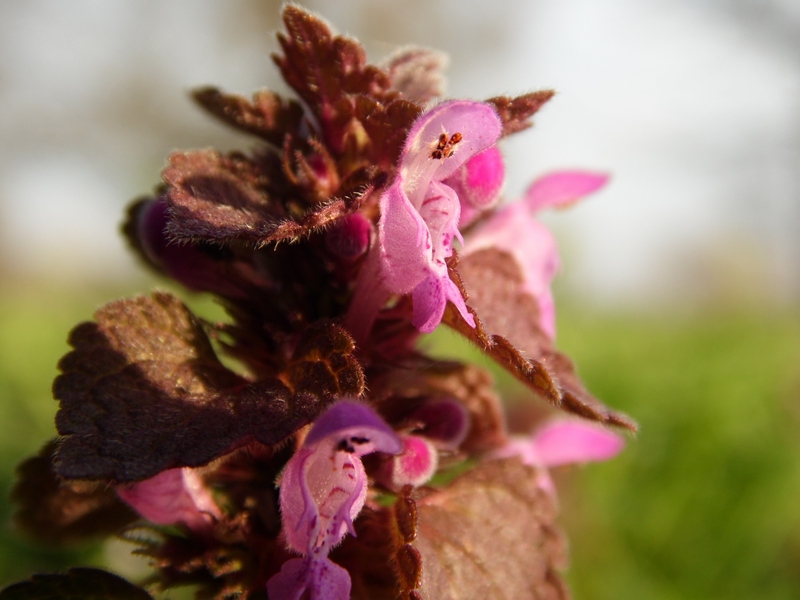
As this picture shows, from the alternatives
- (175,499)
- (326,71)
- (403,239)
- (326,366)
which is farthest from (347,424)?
Answer: (326,71)

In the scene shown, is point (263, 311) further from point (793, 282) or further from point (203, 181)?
point (793, 282)

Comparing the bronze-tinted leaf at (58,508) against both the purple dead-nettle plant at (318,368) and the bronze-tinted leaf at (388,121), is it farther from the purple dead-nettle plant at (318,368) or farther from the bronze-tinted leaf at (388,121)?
the bronze-tinted leaf at (388,121)

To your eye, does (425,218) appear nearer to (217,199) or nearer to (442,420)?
(217,199)

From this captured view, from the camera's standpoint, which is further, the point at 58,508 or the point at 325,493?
the point at 58,508

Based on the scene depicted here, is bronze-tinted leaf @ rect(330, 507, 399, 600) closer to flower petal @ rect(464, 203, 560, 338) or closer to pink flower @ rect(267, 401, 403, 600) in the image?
pink flower @ rect(267, 401, 403, 600)

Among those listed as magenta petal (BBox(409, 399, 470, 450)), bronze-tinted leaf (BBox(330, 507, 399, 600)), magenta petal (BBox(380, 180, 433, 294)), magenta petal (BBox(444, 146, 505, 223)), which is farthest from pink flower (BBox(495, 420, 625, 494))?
magenta petal (BBox(380, 180, 433, 294))

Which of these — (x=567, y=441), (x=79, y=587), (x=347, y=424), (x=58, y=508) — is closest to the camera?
(x=347, y=424)

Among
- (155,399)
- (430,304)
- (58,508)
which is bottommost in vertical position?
(58,508)
